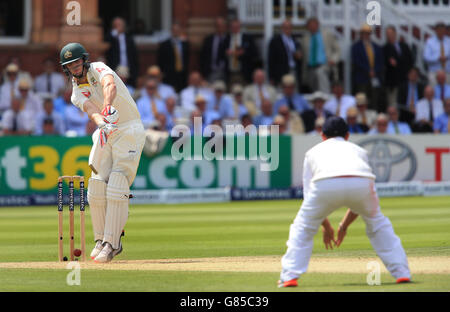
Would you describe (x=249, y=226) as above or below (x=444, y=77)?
below

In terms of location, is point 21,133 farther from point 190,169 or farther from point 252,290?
point 252,290

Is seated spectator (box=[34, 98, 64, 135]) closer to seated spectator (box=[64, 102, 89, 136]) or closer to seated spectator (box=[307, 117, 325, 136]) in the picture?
seated spectator (box=[64, 102, 89, 136])

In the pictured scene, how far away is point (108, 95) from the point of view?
845cm

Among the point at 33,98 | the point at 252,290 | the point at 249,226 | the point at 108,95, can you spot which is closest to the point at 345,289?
the point at 252,290

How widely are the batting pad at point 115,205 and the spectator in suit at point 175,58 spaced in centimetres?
1064

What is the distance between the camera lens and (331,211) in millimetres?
6859

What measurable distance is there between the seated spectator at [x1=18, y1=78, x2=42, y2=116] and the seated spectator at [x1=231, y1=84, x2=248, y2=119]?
11.6 feet

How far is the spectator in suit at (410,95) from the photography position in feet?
67.1

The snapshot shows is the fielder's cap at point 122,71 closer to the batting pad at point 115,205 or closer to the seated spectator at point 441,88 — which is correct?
the seated spectator at point 441,88

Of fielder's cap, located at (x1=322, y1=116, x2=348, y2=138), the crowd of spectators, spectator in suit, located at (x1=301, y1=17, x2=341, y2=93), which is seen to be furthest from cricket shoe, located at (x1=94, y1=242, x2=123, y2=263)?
spectator in suit, located at (x1=301, y1=17, x2=341, y2=93)

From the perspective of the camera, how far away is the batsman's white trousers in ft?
22.3

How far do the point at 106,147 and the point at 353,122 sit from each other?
1030cm

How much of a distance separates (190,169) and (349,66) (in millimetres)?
5624

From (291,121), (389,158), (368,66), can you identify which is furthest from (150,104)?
(368,66)
